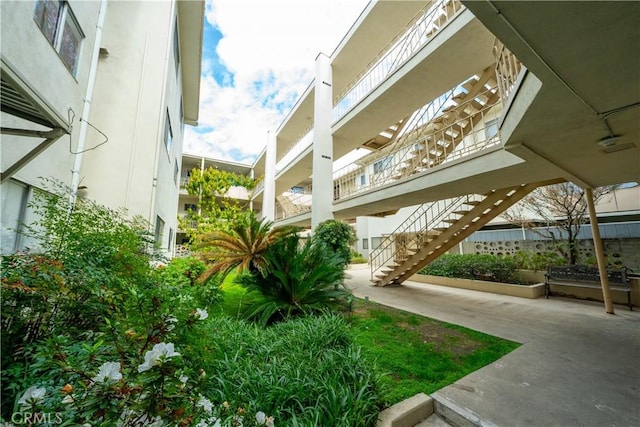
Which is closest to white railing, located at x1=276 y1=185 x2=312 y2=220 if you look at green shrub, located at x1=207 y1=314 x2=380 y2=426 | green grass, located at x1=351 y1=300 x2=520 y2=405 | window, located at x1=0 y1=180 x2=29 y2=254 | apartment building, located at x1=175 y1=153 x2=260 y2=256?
apartment building, located at x1=175 y1=153 x2=260 y2=256

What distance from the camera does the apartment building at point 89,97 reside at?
9.45ft

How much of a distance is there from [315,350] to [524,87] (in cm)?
399

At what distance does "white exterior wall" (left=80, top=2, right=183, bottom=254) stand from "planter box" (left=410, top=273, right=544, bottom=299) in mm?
10147

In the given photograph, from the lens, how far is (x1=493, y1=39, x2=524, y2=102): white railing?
3.74 meters

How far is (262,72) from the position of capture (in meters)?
11.8

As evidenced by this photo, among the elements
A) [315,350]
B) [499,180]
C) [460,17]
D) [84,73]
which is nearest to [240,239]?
[315,350]

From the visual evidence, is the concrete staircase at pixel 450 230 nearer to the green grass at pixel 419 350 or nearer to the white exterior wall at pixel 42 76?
the green grass at pixel 419 350

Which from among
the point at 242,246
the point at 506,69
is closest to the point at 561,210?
the point at 506,69

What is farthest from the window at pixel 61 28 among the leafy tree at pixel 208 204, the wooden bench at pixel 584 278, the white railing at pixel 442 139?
the wooden bench at pixel 584 278

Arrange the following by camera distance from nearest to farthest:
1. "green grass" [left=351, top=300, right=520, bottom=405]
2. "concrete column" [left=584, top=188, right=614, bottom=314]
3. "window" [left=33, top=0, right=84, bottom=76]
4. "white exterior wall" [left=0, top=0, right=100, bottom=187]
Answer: "white exterior wall" [left=0, top=0, right=100, bottom=187]
"green grass" [left=351, top=300, right=520, bottom=405]
"window" [left=33, top=0, right=84, bottom=76]
"concrete column" [left=584, top=188, right=614, bottom=314]

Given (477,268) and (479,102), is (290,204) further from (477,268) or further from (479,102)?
(479,102)

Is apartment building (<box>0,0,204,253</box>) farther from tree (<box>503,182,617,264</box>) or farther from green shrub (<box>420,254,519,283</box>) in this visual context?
tree (<box>503,182,617,264</box>)

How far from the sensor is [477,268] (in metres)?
9.32

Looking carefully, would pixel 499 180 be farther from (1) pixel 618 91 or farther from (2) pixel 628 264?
(2) pixel 628 264
